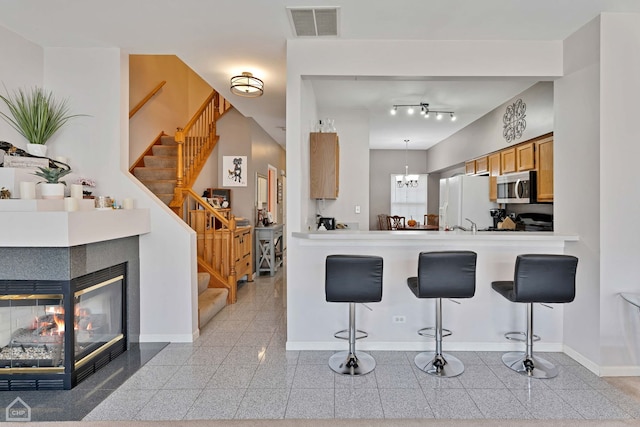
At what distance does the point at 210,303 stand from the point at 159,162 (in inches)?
96.9

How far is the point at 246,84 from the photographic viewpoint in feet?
12.4

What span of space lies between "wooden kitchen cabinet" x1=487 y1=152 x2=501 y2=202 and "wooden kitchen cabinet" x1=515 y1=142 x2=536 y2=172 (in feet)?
1.98

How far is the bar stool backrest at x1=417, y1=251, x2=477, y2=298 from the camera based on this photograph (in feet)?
8.74

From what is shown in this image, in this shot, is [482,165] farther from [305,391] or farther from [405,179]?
[305,391]

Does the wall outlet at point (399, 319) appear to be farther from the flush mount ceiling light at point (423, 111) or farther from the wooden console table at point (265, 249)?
the wooden console table at point (265, 249)

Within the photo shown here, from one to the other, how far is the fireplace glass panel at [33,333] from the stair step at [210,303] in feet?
4.42

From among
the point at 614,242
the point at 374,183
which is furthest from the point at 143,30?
the point at 374,183

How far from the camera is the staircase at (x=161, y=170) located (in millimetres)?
4797

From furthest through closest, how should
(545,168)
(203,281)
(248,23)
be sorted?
(203,281) < (545,168) < (248,23)

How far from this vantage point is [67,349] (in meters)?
2.53

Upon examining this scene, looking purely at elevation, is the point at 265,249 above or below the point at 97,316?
above

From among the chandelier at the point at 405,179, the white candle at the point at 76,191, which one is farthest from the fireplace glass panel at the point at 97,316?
the chandelier at the point at 405,179

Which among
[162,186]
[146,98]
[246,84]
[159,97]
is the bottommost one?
[162,186]

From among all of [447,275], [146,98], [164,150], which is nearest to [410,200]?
[164,150]
